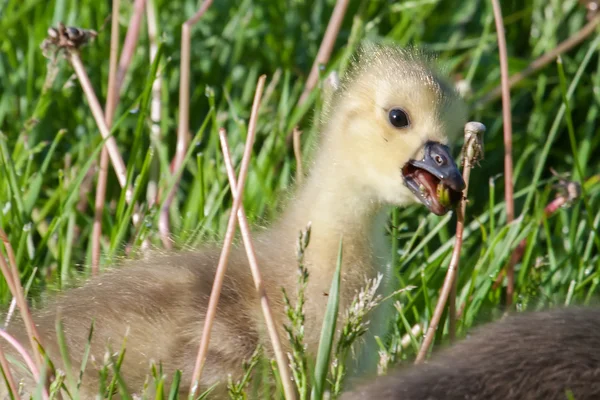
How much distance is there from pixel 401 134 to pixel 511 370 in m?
0.68

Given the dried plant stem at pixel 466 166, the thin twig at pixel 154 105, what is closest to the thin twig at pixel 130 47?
the thin twig at pixel 154 105

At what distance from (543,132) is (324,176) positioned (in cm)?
137

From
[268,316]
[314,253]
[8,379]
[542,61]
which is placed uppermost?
[542,61]

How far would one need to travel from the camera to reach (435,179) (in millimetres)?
2119

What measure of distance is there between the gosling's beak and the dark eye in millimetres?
62

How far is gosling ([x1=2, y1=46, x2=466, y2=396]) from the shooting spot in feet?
6.55

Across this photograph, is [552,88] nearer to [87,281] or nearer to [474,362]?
[87,281]

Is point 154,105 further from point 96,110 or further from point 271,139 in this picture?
point 96,110

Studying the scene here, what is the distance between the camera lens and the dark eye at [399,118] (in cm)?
215

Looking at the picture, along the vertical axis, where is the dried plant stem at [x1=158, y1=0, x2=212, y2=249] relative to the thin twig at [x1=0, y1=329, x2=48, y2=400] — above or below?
above

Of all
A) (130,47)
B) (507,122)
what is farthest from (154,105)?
(507,122)

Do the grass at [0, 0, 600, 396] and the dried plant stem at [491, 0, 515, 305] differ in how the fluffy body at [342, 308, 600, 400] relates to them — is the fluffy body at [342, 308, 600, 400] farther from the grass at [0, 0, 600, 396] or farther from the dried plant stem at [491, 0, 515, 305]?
the dried plant stem at [491, 0, 515, 305]

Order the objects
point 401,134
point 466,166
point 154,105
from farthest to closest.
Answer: point 154,105 → point 401,134 → point 466,166

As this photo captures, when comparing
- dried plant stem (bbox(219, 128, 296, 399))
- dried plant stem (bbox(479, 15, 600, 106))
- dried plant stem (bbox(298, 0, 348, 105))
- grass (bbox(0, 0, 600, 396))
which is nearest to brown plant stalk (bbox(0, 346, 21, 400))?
grass (bbox(0, 0, 600, 396))
